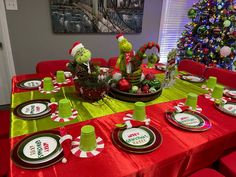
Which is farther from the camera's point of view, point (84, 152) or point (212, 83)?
point (212, 83)

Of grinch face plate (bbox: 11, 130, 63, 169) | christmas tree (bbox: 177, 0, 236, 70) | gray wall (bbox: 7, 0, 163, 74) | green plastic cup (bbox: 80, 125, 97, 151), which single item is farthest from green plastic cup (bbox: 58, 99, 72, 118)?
christmas tree (bbox: 177, 0, 236, 70)

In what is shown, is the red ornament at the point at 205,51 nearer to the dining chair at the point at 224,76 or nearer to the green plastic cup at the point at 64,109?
the dining chair at the point at 224,76

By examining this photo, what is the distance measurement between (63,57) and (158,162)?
2.33 meters

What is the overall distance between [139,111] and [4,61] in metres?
2.25

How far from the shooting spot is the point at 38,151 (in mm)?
747

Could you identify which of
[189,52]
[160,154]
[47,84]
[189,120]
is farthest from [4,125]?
[189,52]

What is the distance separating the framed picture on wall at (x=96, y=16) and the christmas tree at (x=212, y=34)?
919 millimetres

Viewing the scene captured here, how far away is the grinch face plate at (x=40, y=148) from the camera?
28.0 inches

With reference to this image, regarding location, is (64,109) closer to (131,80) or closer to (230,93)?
(131,80)

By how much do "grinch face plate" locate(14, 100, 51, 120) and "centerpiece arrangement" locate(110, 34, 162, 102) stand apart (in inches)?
17.7

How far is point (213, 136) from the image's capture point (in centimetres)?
92

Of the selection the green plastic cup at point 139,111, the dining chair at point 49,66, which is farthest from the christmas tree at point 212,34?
the green plastic cup at point 139,111

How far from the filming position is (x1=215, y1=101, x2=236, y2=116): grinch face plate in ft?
3.73

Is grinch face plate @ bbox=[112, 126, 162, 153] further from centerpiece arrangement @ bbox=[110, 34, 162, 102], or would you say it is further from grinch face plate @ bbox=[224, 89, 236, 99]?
grinch face plate @ bbox=[224, 89, 236, 99]
